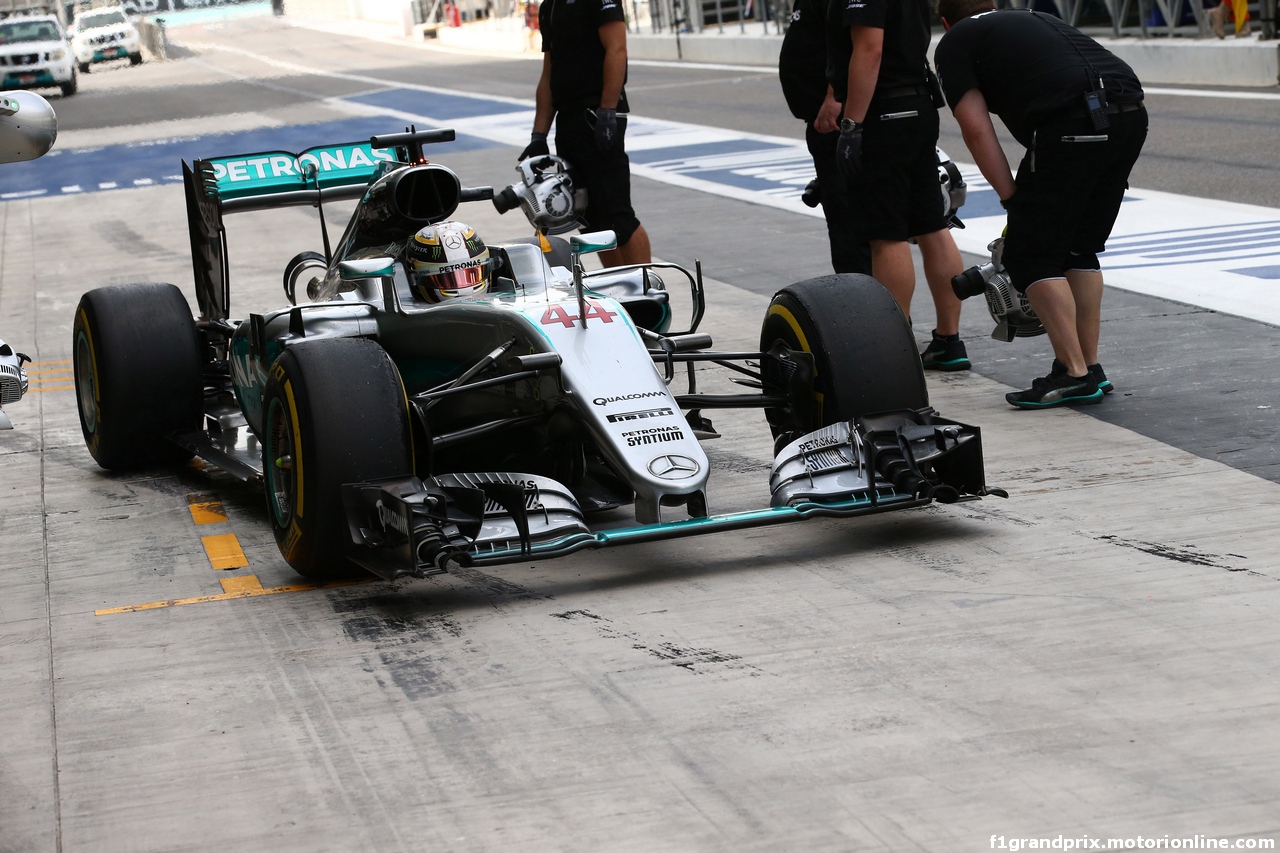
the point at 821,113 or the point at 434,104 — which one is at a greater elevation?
the point at 821,113

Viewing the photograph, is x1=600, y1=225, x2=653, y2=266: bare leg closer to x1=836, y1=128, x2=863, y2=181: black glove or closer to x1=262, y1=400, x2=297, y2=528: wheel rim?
x1=836, y1=128, x2=863, y2=181: black glove

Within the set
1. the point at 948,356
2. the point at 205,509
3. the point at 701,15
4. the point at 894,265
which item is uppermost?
the point at 701,15

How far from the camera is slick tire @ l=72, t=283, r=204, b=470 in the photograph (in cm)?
691

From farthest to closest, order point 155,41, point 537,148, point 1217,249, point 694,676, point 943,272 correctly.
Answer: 1. point 155,41
2. point 1217,249
3. point 537,148
4. point 943,272
5. point 694,676

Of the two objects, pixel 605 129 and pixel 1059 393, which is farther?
pixel 605 129

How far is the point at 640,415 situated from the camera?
5.28 metres

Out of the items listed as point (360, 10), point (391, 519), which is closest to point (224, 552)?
point (391, 519)

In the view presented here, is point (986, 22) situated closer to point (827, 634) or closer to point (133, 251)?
point (827, 634)

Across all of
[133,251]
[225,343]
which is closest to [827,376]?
[225,343]

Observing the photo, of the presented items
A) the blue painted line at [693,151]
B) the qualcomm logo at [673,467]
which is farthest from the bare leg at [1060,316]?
the blue painted line at [693,151]

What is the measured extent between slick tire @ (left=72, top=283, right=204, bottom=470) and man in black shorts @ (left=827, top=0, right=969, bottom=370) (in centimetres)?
298

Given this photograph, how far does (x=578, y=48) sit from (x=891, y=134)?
2.31 metres

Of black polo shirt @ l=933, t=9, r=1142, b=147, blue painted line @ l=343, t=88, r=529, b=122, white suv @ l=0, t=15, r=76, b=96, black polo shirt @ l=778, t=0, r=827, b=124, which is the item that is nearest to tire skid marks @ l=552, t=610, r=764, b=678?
black polo shirt @ l=933, t=9, r=1142, b=147

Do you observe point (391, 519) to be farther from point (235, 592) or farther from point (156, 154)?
point (156, 154)
